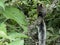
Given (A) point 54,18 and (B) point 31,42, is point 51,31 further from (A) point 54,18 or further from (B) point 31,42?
(B) point 31,42

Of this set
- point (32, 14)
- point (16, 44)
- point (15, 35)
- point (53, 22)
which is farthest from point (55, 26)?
point (16, 44)

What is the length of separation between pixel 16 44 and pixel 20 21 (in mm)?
498

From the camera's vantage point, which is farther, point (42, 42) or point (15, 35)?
point (42, 42)

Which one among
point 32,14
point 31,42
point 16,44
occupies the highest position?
point 32,14

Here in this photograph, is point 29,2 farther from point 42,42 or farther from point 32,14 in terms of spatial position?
point 42,42

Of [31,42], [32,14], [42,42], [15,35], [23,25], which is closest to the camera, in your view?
[15,35]

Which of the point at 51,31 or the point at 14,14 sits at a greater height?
the point at 14,14

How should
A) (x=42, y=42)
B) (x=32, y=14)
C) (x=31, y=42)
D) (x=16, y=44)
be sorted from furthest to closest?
(x=32, y=14), (x=31, y=42), (x=42, y=42), (x=16, y=44)

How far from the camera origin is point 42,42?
154 cm

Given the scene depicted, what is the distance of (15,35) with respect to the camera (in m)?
1.41

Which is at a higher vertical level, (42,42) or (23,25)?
(23,25)

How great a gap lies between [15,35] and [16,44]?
21cm

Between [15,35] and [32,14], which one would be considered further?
[32,14]

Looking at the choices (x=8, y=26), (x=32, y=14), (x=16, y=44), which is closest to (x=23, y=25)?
(x=8, y=26)
